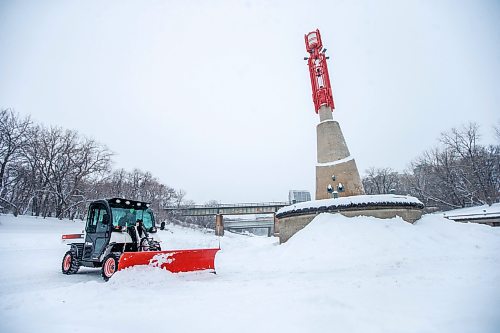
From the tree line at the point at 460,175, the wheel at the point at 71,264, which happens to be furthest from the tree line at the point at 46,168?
the tree line at the point at 460,175

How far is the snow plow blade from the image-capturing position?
6.41m

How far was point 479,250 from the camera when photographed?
358 inches

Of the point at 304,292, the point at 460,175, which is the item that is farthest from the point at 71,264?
the point at 460,175

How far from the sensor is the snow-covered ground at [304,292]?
3488 millimetres

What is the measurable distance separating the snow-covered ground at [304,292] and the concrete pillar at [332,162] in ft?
12.1

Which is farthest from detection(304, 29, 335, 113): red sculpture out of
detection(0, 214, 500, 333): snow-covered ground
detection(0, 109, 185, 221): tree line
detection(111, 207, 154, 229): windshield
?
detection(0, 109, 185, 221): tree line

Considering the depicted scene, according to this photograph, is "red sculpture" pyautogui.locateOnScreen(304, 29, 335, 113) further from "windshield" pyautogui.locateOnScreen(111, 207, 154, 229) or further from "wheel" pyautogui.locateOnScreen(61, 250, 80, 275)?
"wheel" pyautogui.locateOnScreen(61, 250, 80, 275)

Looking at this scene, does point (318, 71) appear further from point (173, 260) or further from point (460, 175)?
point (460, 175)

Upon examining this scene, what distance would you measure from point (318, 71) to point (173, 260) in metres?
13.4

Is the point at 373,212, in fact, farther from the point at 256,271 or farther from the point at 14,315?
the point at 14,315

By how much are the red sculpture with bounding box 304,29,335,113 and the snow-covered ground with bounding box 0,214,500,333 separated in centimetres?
798

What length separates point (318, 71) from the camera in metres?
15.8

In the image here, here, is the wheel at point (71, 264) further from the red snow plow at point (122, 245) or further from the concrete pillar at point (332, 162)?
the concrete pillar at point (332, 162)

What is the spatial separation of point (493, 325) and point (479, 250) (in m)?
7.75
